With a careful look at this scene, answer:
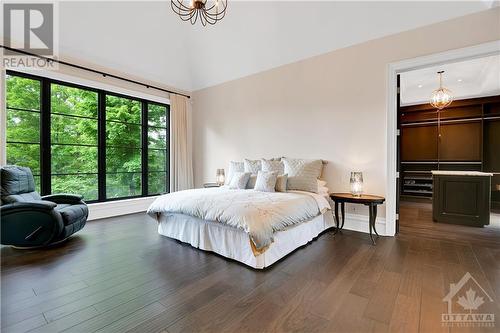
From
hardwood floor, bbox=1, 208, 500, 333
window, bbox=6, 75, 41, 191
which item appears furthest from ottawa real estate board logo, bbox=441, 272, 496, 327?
window, bbox=6, 75, 41, 191

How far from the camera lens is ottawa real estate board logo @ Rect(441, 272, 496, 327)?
159 cm

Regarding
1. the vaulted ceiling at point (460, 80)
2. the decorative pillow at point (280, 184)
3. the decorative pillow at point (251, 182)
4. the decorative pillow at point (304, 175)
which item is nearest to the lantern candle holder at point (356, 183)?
the decorative pillow at point (304, 175)

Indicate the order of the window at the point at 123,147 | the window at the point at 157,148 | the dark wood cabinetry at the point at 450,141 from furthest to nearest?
1. the dark wood cabinetry at the point at 450,141
2. the window at the point at 157,148
3. the window at the point at 123,147

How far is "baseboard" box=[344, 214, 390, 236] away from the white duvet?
1.85 feet

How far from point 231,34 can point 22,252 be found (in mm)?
4643

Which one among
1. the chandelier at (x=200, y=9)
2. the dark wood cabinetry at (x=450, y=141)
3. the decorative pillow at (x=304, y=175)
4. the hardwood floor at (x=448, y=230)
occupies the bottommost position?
the hardwood floor at (x=448, y=230)

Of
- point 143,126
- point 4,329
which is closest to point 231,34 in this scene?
point 143,126

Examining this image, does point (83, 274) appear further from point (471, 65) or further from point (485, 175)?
point (471, 65)

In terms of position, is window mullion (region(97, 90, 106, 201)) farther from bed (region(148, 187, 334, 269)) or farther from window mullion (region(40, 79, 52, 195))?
bed (region(148, 187, 334, 269))

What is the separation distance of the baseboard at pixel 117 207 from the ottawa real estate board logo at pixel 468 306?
16.5 feet

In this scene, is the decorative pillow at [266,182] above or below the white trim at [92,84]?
below

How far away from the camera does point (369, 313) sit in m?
1.66

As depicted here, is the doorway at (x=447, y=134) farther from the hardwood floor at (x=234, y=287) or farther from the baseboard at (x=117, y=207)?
the baseboard at (x=117, y=207)

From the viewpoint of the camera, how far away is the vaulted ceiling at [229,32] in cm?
331
